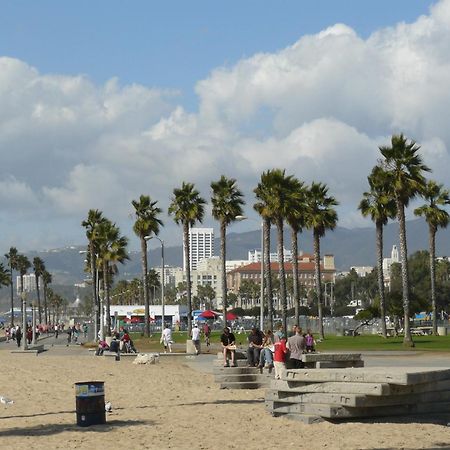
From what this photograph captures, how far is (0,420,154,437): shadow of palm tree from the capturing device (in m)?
17.9

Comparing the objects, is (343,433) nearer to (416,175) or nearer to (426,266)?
(416,175)

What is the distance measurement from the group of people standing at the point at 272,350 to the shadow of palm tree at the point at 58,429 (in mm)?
5501

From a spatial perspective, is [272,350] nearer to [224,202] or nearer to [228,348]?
[228,348]

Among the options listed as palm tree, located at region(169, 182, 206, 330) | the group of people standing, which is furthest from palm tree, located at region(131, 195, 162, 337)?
the group of people standing

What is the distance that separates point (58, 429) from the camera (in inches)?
723

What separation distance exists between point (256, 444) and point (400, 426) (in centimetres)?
298

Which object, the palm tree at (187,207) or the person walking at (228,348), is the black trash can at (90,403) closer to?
the person walking at (228,348)

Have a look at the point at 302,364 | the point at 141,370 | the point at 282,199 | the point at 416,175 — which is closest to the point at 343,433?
the point at 302,364

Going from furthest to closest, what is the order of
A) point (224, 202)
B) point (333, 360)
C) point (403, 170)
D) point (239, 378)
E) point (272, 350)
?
point (224, 202), point (403, 170), point (272, 350), point (239, 378), point (333, 360)

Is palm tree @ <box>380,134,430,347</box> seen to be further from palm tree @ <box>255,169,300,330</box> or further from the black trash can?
the black trash can

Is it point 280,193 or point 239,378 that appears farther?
point 280,193

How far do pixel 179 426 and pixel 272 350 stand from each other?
968cm

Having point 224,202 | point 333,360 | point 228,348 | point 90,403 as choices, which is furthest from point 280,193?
point 90,403

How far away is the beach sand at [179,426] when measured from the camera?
1650 cm
